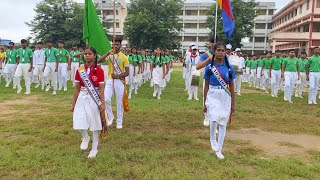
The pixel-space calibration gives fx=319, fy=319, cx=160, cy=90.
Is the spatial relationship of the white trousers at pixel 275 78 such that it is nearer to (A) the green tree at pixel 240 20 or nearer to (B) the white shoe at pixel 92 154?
(B) the white shoe at pixel 92 154

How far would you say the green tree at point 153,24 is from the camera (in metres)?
41.3

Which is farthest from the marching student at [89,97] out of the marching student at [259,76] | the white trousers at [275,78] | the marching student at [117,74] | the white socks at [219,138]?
the marching student at [259,76]

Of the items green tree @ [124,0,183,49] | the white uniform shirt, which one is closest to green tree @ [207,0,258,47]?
green tree @ [124,0,183,49]

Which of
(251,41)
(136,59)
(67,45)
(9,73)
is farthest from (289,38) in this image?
(9,73)

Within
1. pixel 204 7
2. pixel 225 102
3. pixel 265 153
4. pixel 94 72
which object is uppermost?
pixel 204 7

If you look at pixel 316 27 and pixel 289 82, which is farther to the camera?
pixel 316 27

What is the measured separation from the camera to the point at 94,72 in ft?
17.4

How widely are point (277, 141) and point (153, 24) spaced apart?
118ft

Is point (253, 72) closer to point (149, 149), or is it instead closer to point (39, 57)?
point (39, 57)

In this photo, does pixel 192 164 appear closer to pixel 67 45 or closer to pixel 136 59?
pixel 136 59

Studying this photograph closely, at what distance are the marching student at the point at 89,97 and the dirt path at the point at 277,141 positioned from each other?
3.13 metres

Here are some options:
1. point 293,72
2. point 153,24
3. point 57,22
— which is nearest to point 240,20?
point 153,24

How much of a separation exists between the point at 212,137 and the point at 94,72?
2403 mm

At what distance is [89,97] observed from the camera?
5297mm
